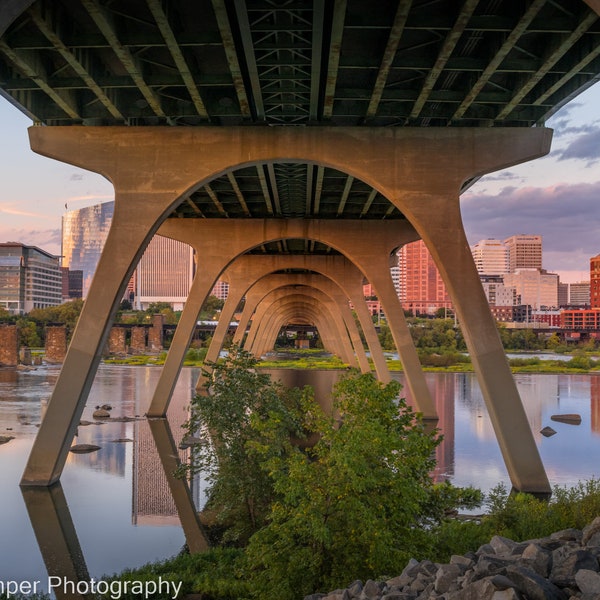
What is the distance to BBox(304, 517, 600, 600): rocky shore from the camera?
22.5 feet

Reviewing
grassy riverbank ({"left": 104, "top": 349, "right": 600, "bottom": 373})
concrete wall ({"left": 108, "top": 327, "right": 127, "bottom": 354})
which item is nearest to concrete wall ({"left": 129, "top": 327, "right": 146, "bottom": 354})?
concrete wall ({"left": 108, "top": 327, "right": 127, "bottom": 354})

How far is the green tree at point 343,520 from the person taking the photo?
9883 millimetres

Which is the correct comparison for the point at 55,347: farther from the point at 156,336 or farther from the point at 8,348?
the point at 156,336

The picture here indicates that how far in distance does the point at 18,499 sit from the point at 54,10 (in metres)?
11.9

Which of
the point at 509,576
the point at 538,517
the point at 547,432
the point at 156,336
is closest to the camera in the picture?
the point at 509,576

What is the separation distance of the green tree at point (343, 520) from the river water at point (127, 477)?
14.2ft

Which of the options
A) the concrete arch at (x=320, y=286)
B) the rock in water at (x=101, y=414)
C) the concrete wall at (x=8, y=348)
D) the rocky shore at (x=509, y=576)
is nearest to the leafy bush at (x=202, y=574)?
the rocky shore at (x=509, y=576)

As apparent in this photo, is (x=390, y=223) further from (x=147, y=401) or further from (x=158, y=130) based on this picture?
(x=158, y=130)

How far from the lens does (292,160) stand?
74.7ft

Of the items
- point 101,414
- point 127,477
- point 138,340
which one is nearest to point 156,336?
point 138,340

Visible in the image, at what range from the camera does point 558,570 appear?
758 cm

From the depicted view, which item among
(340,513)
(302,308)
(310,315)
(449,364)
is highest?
(302,308)

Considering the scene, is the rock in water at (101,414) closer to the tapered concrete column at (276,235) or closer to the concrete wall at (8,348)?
the tapered concrete column at (276,235)

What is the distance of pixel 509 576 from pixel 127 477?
15470 millimetres
